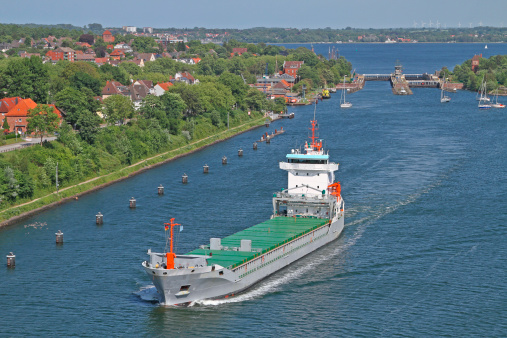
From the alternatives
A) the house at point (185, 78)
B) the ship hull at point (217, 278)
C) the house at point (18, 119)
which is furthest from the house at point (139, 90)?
the ship hull at point (217, 278)

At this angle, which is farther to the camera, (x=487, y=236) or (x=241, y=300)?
(x=487, y=236)

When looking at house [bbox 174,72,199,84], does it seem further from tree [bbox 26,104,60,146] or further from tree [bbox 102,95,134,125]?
tree [bbox 26,104,60,146]

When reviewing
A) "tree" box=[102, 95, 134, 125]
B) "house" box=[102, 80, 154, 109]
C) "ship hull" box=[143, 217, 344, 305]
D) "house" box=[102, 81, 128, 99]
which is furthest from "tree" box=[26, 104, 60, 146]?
"ship hull" box=[143, 217, 344, 305]

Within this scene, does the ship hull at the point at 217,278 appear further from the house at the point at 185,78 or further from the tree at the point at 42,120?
the house at the point at 185,78

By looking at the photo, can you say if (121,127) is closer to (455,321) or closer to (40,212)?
(40,212)

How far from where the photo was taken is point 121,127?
10288 cm

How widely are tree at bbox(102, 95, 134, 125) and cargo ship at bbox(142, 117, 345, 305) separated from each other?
1654 inches

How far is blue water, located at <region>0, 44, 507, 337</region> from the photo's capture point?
45.0 meters

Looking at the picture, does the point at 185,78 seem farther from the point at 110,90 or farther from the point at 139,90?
the point at 110,90

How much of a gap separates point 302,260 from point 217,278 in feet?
38.4

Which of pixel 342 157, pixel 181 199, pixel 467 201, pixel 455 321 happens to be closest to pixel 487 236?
pixel 467 201

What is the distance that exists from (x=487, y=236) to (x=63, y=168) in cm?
4426

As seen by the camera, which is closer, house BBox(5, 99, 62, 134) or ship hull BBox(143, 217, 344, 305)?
ship hull BBox(143, 217, 344, 305)

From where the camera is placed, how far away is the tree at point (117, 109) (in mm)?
104375
